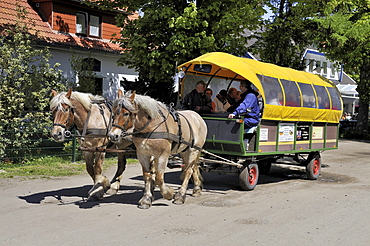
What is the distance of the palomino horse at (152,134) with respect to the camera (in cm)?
767

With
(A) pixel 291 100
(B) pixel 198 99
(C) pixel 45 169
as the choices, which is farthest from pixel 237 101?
(C) pixel 45 169

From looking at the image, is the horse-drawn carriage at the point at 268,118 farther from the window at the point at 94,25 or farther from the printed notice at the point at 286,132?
the window at the point at 94,25

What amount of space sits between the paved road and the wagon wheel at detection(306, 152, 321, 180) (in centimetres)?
44

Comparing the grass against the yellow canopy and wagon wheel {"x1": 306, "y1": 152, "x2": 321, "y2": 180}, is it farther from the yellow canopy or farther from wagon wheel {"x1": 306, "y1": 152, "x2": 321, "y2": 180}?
wagon wheel {"x1": 306, "y1": 152, "x2": 321, "y2": 180}

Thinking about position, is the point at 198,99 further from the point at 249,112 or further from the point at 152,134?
the point at 152,134

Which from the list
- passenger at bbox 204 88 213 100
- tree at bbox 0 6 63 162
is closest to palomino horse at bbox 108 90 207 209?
passenger at bbox 204 88 213 100

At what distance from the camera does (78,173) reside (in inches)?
485

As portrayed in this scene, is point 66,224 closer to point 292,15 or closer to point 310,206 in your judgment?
point 310,206

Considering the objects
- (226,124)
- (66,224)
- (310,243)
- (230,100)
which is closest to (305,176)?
(230,100)

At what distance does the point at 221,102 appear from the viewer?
11539mm

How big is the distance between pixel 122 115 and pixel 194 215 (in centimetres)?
198

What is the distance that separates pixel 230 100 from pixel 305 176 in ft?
10.8

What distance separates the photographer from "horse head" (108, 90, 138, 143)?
756cm

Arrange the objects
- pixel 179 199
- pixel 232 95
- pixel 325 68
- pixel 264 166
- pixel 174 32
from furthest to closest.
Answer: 1. pixel 325 68
2. pixel 174 32
3. pixel 264 166
4. pixel 232 95
5. pixel 179 199
